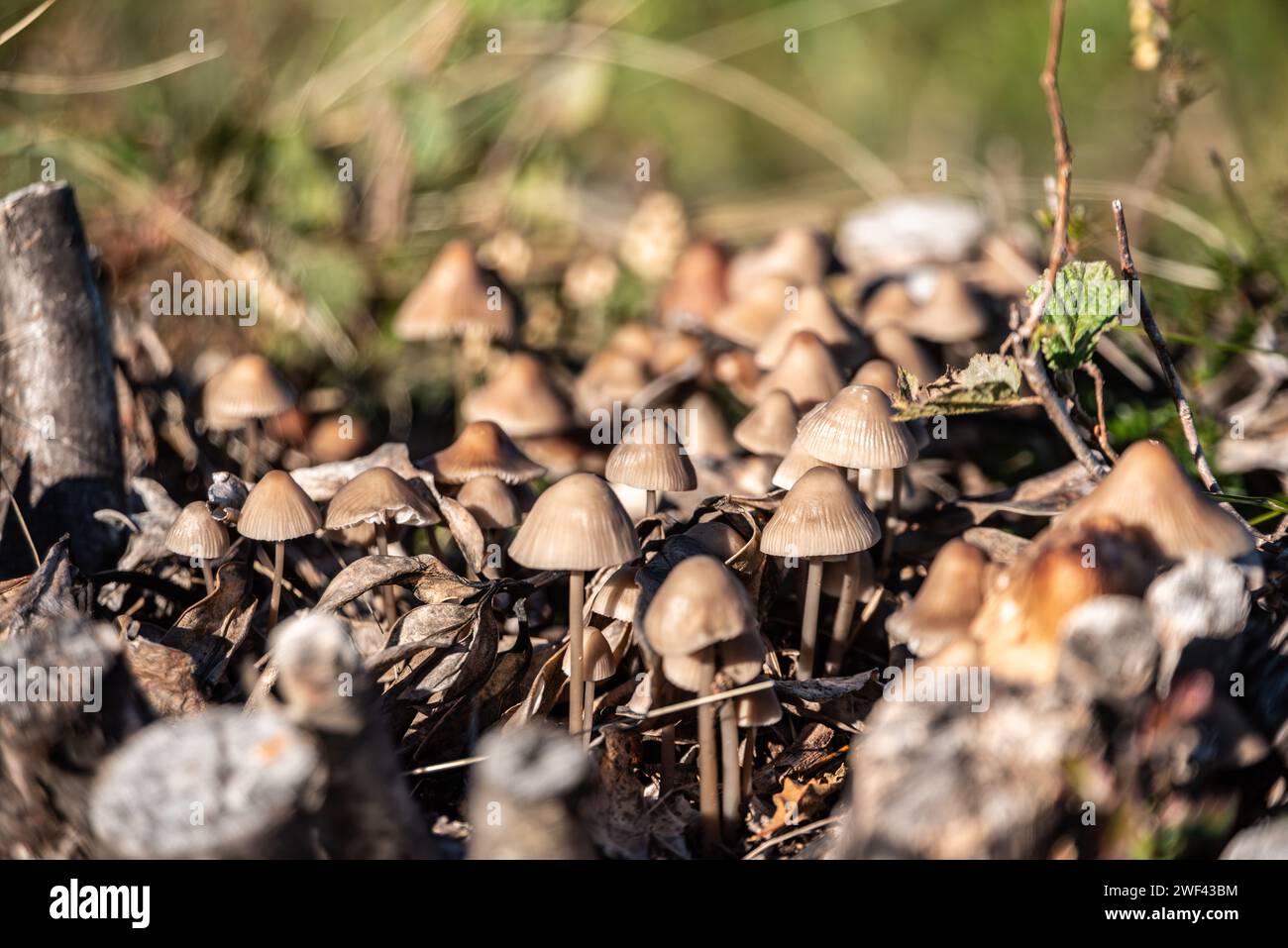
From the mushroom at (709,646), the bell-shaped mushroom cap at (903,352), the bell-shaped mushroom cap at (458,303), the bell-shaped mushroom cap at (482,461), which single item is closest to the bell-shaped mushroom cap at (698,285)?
the bell-shaped mushroom cap at (458,303)

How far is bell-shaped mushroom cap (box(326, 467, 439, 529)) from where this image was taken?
268 centimetres

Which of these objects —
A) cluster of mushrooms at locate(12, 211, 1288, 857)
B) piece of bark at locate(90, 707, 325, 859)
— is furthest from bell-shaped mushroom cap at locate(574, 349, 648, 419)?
piece of bark at locate(90, 707, 325, 859)

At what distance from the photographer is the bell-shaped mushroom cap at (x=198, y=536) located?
2.70 metres

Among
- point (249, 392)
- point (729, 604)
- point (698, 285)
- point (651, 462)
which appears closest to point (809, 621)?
point (651, 462)

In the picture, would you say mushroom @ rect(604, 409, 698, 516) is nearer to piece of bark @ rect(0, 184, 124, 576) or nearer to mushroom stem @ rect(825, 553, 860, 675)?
mushroom stem @ rect(825, 553, 860, 675)

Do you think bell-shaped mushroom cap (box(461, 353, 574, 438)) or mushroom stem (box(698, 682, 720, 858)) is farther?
bell-shaped mushroom cap (box(461, 353, 574, 438))

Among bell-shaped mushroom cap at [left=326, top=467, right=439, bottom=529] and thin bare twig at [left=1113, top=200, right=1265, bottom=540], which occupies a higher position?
thin bare twig at [left=1113, top=200, right=1265, bottom=540]

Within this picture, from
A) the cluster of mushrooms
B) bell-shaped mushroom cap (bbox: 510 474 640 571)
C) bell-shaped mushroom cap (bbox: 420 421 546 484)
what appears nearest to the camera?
the cluster of mushrooms

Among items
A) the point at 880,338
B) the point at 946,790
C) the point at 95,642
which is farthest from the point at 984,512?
the point at 95,642

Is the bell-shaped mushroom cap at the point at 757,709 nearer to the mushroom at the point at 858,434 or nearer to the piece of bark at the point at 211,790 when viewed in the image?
the mushroom at the point at 858,434

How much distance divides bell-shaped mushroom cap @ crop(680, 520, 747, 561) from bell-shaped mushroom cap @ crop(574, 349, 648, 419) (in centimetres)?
147
